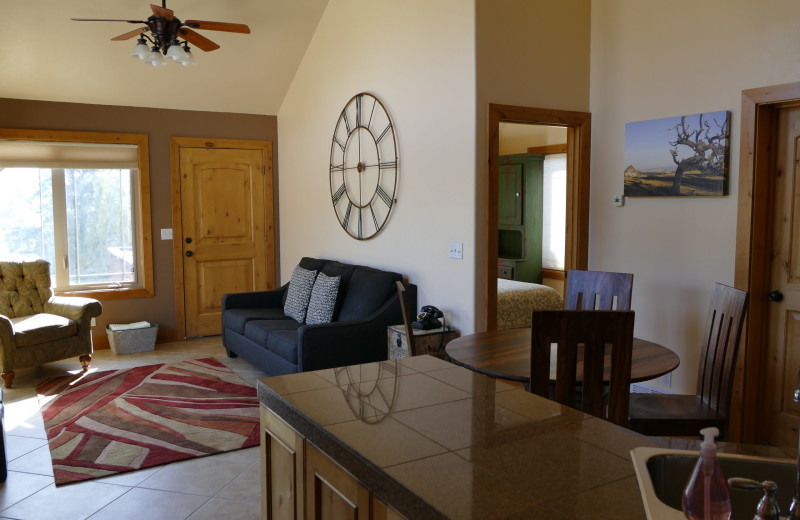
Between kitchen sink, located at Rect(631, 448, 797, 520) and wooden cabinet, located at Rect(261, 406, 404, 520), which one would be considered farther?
wooden cabinet, located at Rect(261, 406, 404, 520)

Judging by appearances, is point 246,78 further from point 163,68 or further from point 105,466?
point 105,466

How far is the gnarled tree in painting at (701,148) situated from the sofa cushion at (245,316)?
10.8 ft

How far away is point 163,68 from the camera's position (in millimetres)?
5984

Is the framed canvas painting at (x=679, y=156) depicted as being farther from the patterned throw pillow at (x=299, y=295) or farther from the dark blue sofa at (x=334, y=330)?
the patterned throw pillow at (x=299, y=295)

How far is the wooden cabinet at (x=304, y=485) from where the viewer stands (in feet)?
4.27

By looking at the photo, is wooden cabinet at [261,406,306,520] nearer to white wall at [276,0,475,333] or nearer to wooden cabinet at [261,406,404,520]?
wooden cabinet at [261,406,404,520]

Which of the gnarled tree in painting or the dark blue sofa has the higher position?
the gnarled tree in painting

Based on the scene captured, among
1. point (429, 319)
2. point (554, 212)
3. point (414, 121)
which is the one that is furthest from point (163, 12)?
point (554, 212)

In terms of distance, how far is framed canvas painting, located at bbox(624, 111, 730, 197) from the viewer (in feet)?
12.5

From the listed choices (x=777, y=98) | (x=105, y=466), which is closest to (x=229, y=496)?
(x=105, y=466)

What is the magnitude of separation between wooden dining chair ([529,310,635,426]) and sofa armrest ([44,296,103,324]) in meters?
4.52

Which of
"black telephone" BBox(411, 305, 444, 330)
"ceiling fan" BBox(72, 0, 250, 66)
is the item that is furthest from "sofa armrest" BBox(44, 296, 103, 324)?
"black telephone" BBox(411, 305, 444, 330)

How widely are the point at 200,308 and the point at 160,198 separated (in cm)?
121

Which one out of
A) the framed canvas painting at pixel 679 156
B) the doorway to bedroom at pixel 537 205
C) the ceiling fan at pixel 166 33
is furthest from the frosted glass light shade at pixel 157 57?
the doorway to bedroom at pixel 537 205
